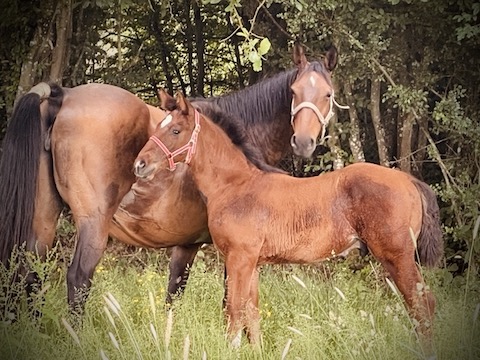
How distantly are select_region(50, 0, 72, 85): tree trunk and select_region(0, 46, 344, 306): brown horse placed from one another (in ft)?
7.04

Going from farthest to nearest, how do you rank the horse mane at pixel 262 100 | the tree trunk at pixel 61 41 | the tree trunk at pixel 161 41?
1. the tree trunk at pixel 161 41
2. the tree trunk at pixel 61 41
3. the horse mane at pixel 262 100

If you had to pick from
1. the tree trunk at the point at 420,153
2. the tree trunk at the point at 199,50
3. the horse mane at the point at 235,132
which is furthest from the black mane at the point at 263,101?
the tree trunk at the point at 199,50

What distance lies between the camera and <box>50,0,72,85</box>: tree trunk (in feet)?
22.4

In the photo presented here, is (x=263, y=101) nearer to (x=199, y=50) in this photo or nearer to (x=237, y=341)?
(x=237, y=341)

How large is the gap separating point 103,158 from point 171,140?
0.60 meters

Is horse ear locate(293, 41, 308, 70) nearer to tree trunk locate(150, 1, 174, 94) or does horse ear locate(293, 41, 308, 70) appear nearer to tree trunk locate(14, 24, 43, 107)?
tree trunk locate(14, 24, 43, 107)

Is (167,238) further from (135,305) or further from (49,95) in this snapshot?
(49,95)

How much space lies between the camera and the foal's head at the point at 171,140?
423 centimetres

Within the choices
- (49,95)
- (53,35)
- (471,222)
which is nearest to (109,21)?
(53,35)

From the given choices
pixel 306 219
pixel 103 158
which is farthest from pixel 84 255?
pixel 306 219

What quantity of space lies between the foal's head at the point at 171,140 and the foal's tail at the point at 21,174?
812mm

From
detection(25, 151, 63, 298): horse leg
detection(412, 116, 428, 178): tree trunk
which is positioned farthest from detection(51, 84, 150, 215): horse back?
detection(412, 116, 428, 178): tree trunk

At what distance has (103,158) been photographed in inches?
186

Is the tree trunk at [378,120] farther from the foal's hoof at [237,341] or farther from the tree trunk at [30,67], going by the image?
the foal's hoof at [237,341]
